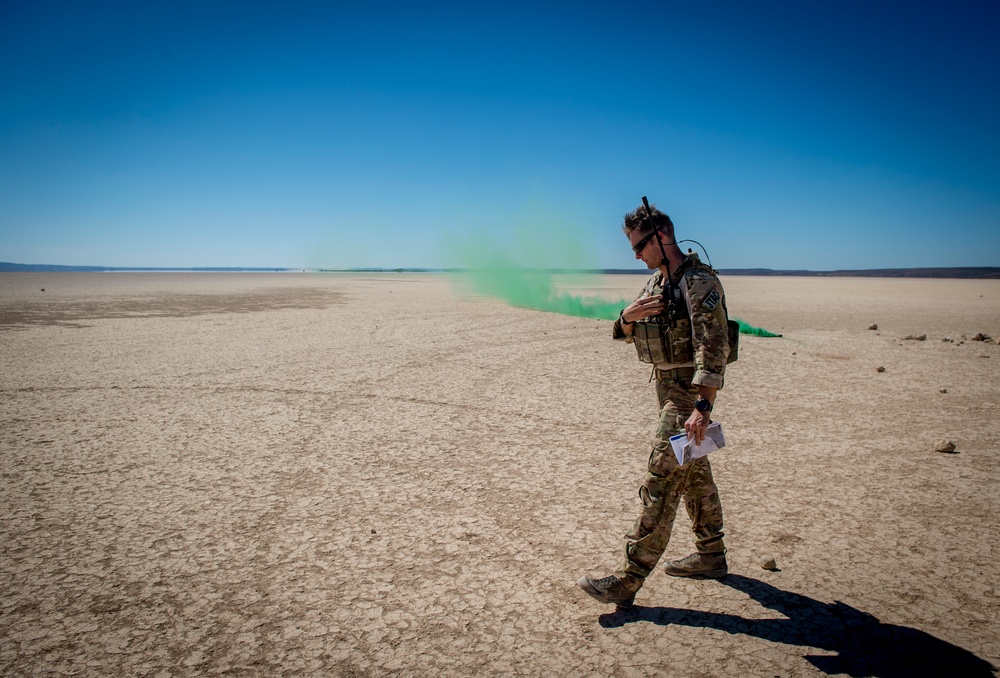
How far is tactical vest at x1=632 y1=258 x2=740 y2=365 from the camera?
2.94 metres

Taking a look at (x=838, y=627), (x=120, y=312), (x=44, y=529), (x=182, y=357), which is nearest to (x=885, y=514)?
(x=838, y=627)

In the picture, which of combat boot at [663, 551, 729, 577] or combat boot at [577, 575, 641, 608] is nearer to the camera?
combat boot at [577, 575, 641, 608]

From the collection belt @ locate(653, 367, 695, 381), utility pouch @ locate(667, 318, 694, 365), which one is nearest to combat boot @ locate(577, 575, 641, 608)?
belt @ locate(653, 367, 695, 381)

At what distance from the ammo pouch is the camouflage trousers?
133 mm

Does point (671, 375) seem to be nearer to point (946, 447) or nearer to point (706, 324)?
point (706, 324)

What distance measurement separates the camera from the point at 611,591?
9.59 ft

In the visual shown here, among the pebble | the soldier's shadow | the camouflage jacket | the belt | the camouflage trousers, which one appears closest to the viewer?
the soldier's shadow

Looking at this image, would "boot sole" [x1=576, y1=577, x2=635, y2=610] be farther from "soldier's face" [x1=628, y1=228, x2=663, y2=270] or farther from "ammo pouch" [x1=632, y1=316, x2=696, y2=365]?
"soldier's face" [x1=628, y1=228, x2=663, y2=270]

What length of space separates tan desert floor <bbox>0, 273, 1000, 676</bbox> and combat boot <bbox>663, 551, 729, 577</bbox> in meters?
0.06

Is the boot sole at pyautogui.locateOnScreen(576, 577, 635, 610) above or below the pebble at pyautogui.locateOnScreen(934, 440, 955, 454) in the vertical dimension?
below

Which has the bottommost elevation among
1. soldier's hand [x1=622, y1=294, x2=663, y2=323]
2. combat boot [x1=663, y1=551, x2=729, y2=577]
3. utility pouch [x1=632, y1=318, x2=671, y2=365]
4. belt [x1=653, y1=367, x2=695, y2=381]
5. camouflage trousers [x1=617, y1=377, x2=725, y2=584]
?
combat boot [x1=663, y1=551, x2=729, y2=577]

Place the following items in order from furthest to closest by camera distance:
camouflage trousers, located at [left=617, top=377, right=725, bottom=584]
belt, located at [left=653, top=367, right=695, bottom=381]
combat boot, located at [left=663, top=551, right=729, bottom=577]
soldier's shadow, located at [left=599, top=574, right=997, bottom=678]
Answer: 1. combat boot, located at [left=663, top=551, right=729, bottom=577]
2. belt, located at [left=653, top=367, right=695, bottom=381]
3. camouflage trousers, located at [left=617, top=377, right=725, bottom=584]
4. soldier's shadow, located at [left=599, top=574, right=997, bottom=678]

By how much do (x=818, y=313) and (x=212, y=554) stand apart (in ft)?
72.3

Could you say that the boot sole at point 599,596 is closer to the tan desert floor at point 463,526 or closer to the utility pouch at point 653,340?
the tan desert floor at point 463,526
